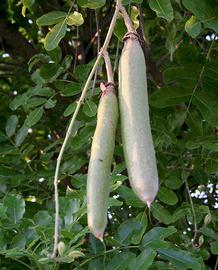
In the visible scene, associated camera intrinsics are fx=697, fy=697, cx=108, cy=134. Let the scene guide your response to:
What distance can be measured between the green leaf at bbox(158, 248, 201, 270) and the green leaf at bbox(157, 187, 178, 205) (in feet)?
0.94

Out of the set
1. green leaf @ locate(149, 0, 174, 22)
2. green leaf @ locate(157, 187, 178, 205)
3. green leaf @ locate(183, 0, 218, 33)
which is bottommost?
green leaf @ locate(157, 187, 178, 205)

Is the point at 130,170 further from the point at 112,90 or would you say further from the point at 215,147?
the point at 215,147

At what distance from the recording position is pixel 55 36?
1562 millimetres

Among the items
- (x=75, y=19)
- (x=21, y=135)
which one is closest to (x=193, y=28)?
(x=75, y=19)

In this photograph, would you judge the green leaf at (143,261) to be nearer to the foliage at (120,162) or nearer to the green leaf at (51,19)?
the foliage at (120,162)

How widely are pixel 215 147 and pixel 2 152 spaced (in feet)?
2.20

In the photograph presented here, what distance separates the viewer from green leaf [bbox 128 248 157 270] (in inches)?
58.0

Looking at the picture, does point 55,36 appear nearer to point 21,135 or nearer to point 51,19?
point 51,19

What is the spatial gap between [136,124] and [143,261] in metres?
0.66

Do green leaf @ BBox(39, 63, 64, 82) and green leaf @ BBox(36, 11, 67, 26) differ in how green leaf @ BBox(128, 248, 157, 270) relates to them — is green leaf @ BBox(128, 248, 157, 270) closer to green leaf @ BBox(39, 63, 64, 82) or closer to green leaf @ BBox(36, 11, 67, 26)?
green leaf @ BBox(36, 11, 67, 26)

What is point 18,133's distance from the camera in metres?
2.14

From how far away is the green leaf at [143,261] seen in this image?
147cm

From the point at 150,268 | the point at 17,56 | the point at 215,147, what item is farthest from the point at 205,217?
the point at 17,56

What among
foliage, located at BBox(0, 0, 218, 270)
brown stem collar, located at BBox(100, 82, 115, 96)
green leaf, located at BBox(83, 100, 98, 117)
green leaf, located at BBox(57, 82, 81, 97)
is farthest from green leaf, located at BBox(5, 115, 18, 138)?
brown stem collar, located at BBox(100, 82, 115, 96)
